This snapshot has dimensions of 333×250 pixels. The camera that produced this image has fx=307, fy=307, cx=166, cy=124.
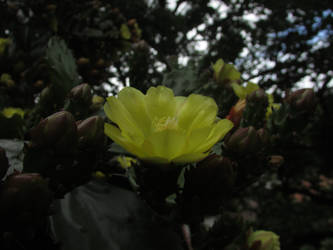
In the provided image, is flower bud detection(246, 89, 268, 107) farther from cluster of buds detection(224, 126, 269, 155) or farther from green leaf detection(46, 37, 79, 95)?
green leaf detection(46, 37, 79, 95)

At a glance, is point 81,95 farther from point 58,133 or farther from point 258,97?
point 258,97

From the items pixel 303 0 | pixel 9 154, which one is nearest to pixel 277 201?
pixel 303 0

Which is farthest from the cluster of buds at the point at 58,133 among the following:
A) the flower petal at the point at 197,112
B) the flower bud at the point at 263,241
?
the flower bud at the point at 263,241

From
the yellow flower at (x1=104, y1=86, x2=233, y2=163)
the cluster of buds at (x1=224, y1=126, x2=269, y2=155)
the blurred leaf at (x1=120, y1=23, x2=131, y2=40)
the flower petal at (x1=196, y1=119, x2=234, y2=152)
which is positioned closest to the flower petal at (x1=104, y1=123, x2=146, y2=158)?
the yellow flower at (x1=104, y1=86, x2=233, y2=163)

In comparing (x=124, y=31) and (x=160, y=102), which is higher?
(x=160, y=102)

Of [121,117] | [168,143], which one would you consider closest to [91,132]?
[121,117]

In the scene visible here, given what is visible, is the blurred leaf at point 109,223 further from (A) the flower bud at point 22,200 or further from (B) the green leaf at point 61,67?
(B) the green leaf at point 61,67

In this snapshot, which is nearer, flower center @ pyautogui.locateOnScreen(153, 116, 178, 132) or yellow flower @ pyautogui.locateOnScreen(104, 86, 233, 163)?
yellow flower @ pyautogui.locateOnScreen(104, 86, 233, 163)
